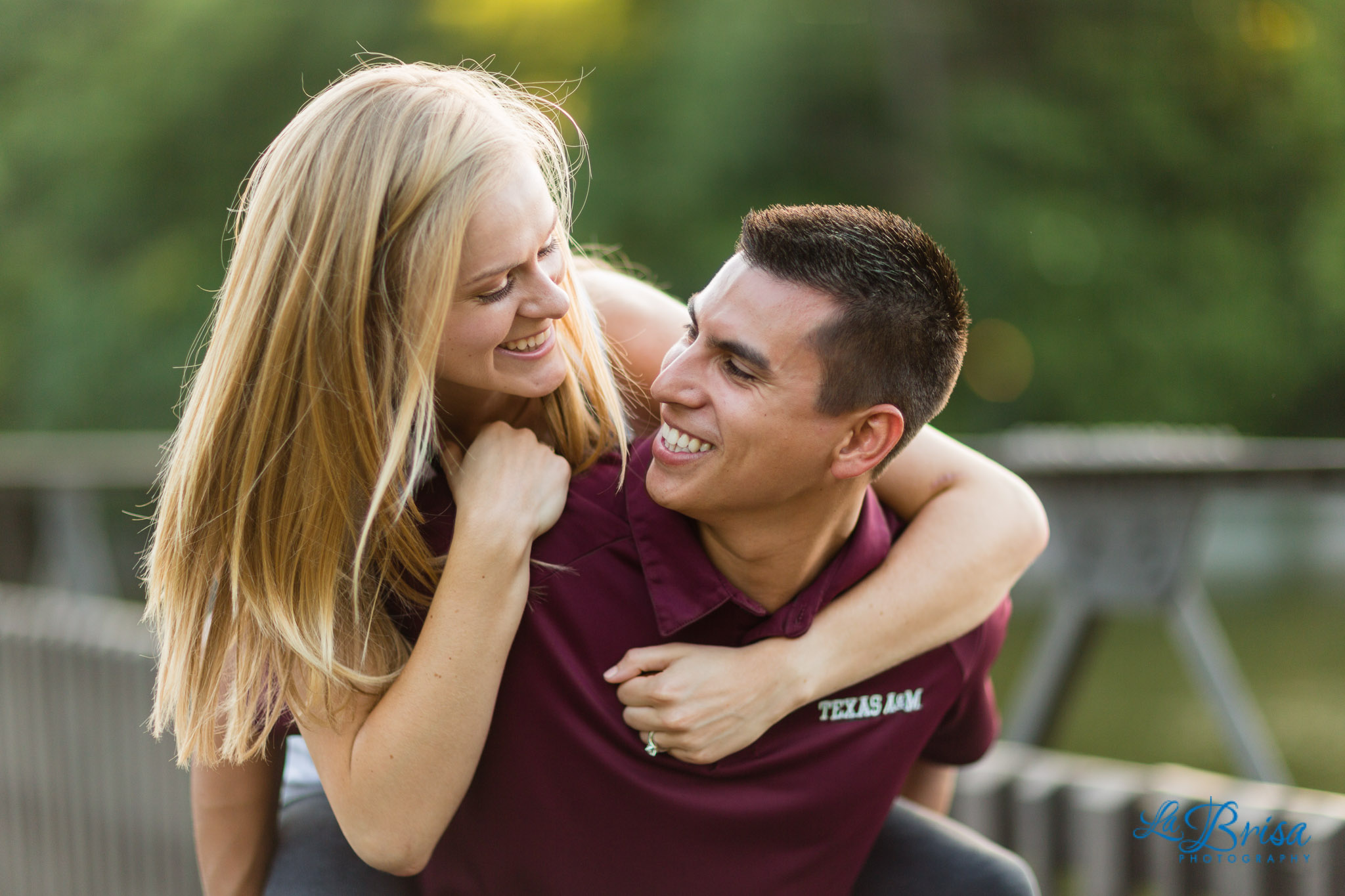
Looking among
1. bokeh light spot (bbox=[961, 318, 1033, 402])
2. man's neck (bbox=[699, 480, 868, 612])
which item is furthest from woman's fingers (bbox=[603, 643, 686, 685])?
bokeh light spot (bbox=[961, 318, 1033, 402])

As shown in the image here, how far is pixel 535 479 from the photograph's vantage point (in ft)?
6.33

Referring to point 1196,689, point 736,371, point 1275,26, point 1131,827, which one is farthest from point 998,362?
point 736,371

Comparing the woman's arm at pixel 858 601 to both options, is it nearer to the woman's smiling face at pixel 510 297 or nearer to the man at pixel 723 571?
the man at pixel 723 571

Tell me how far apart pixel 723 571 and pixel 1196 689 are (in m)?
7.87

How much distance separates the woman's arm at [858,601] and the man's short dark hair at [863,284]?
310mm

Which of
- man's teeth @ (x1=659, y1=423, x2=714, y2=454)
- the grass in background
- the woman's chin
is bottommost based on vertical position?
the grass in background

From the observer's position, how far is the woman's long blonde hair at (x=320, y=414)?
1.79m

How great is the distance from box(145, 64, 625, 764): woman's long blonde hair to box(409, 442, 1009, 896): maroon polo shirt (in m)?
0.17

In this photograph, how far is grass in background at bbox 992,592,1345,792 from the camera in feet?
23.5

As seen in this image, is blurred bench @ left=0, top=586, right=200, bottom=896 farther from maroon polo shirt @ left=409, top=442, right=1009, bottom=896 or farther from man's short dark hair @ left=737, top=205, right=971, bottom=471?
man's short dark hair @ left=737, top=205, right=971, bottom=471

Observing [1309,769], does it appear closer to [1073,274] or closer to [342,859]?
[342,859]

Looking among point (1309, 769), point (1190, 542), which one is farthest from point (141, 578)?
point (1309, 769)

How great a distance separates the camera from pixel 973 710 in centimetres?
229

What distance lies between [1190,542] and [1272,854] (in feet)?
5.68
